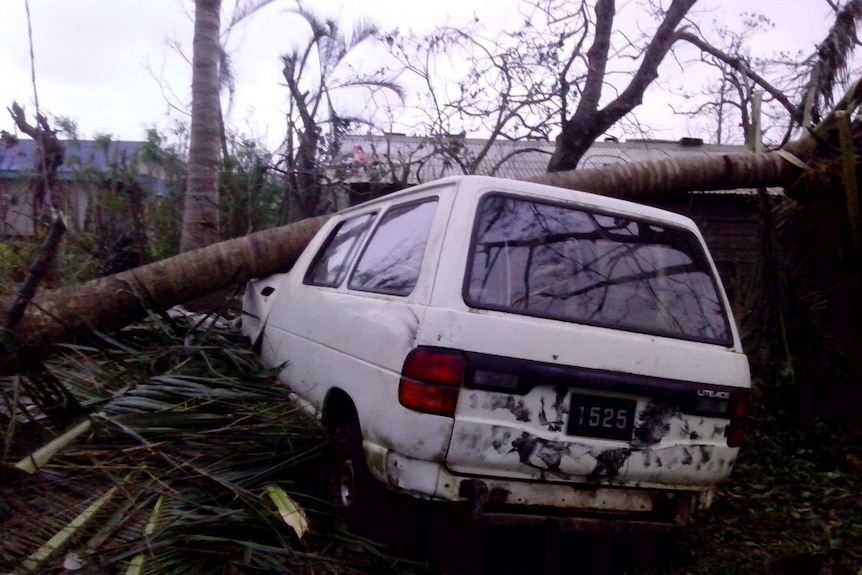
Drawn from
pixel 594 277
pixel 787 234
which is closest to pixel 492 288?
pixel 594 277

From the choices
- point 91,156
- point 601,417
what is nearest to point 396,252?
point 601,417

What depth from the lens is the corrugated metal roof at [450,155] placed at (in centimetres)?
1042

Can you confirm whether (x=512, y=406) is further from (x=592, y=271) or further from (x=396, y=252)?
(x=396, y=252)

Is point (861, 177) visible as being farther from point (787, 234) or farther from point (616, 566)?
point (616, 566)

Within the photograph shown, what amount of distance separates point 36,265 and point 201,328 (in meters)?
1.82

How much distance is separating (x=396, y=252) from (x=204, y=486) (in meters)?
1.49

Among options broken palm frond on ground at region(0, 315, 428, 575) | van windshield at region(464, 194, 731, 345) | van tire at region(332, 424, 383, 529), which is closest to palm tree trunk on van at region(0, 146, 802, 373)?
broken palm frond on ground at region(0, 315, 428, 575)

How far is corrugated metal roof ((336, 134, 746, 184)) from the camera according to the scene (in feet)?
34.2

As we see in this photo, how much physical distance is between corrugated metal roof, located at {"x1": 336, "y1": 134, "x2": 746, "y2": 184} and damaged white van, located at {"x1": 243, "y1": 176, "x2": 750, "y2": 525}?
4731mm

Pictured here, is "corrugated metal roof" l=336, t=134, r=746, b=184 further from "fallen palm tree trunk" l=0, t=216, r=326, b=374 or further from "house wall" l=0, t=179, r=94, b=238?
"house wall" l=0, t=179, r=94, b=238

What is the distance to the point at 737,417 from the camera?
3.78 m

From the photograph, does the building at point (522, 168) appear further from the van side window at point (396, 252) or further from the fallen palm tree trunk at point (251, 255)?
the van side window at point (396, 252)

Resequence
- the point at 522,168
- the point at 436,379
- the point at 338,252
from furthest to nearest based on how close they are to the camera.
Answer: the point at 522,168 < the point at 338,252 < the point at 436,379

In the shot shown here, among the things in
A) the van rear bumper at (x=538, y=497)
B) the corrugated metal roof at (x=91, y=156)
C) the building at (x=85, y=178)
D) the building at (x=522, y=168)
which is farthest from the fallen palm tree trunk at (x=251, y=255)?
the corrugated metal roof at (x=91, y=156)
